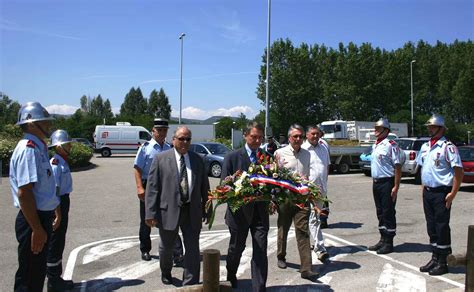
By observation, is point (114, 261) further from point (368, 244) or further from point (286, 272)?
point (368, 244)

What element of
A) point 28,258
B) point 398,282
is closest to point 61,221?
point 28,258

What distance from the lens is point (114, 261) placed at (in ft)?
20.9

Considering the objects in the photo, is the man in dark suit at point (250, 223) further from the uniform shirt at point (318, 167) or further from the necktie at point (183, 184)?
the uniform shirt at point (318, 167)

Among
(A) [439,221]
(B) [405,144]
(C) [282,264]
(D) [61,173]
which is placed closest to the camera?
(D) [61,173]

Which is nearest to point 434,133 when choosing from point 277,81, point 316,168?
point 316,168

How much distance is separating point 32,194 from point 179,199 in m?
1.65

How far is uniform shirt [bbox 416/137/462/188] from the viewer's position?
18.7 feet

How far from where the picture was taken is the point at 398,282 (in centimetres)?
541

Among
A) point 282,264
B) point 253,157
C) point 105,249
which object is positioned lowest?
point 105,249

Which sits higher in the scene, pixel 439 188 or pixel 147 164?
pixel 147 164

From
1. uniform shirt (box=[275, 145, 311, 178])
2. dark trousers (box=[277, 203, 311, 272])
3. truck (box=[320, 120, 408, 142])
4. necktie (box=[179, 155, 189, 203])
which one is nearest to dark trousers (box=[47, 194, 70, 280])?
necktie (box=[179, 155, 189, 203])

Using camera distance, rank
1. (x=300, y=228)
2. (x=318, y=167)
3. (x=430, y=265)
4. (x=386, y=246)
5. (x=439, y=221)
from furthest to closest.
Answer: (x=386, y=246) < (x=318, y=167) < (x=430, y=265) < (x=439, y=221) < (x=300, y=228)

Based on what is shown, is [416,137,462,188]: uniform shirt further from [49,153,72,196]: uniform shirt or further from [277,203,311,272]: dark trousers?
[49,153,72,196]: uniform shirt

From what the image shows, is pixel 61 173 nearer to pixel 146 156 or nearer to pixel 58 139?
pixel 58 139
